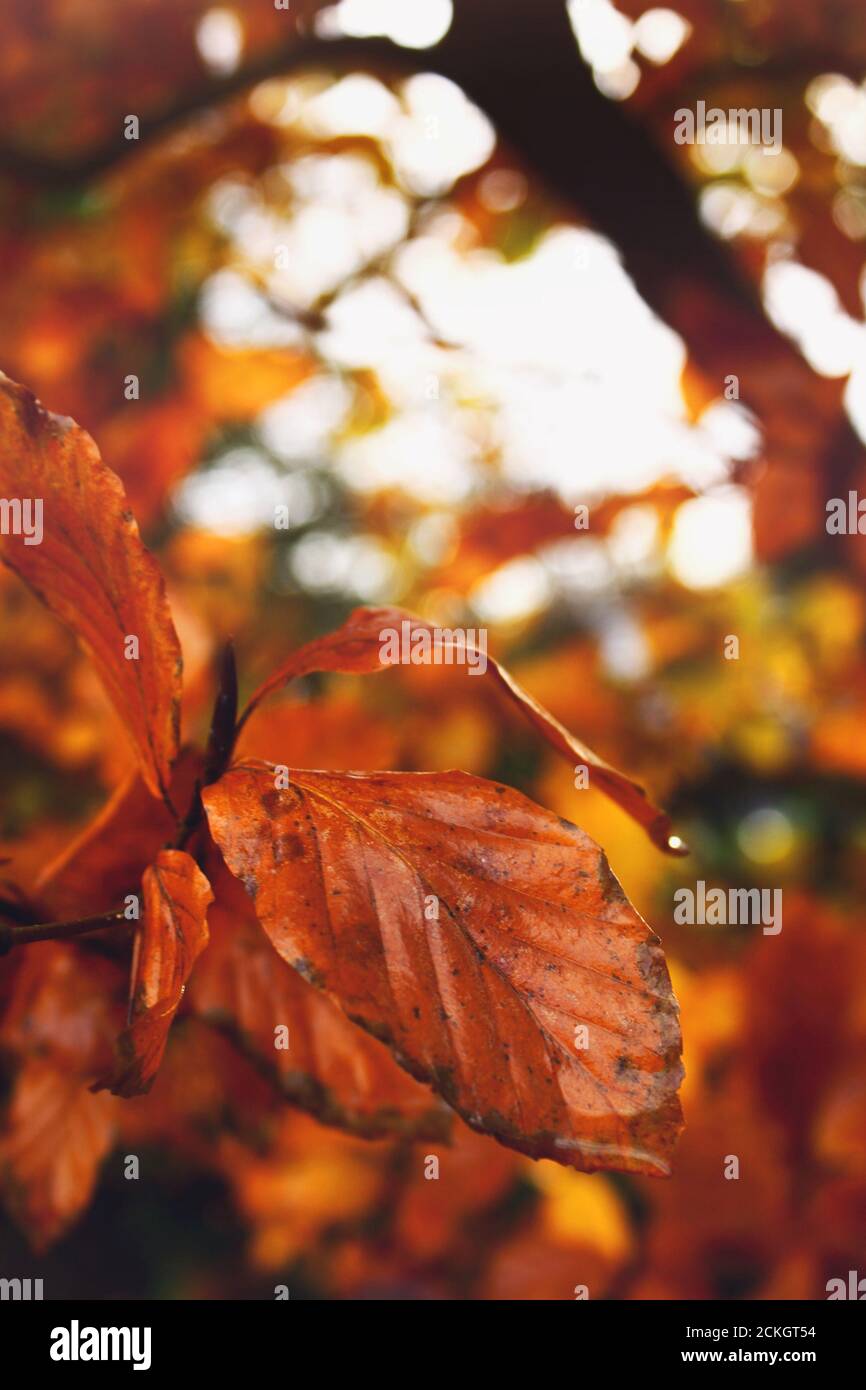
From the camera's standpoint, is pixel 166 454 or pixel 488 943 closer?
pixel 488 943

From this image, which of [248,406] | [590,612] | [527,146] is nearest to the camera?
[527,146]

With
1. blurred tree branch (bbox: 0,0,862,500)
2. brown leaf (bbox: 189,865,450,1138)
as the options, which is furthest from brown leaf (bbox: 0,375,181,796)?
blurred tree branch (bbox: 0,0,862,500)

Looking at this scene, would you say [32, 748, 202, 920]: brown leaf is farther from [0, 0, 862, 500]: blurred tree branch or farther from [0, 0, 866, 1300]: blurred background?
[0, 0, 862, 500]: blurred tree branch

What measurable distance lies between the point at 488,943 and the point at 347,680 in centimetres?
171

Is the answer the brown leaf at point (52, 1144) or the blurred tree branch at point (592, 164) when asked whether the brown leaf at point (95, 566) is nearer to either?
the brown leaf at point (52, 1144)

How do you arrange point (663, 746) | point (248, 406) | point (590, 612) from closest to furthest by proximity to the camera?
point (663, 746) < point (248, 406) < point (590, 612)

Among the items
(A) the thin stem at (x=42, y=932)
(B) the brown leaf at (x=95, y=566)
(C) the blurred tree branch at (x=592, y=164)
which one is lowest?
(A) the thin stem at (x=42, y=932)

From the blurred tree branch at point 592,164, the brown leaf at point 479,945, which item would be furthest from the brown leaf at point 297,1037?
the blurred tree branch at point 592,164

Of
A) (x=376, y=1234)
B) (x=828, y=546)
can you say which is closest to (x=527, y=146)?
(x=828, y=546)

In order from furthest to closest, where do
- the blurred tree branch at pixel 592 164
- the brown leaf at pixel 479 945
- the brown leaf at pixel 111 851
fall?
the blurred tree branch at pixel 592 164, the brown leaf at pixel 111 851, the brown leaf at pixel 479 945

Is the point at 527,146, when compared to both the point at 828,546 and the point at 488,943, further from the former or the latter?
the point at 488,943

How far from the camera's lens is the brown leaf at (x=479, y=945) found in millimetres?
318

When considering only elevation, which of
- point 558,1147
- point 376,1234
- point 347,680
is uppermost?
point 347,680

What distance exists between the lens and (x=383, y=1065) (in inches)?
18.9
